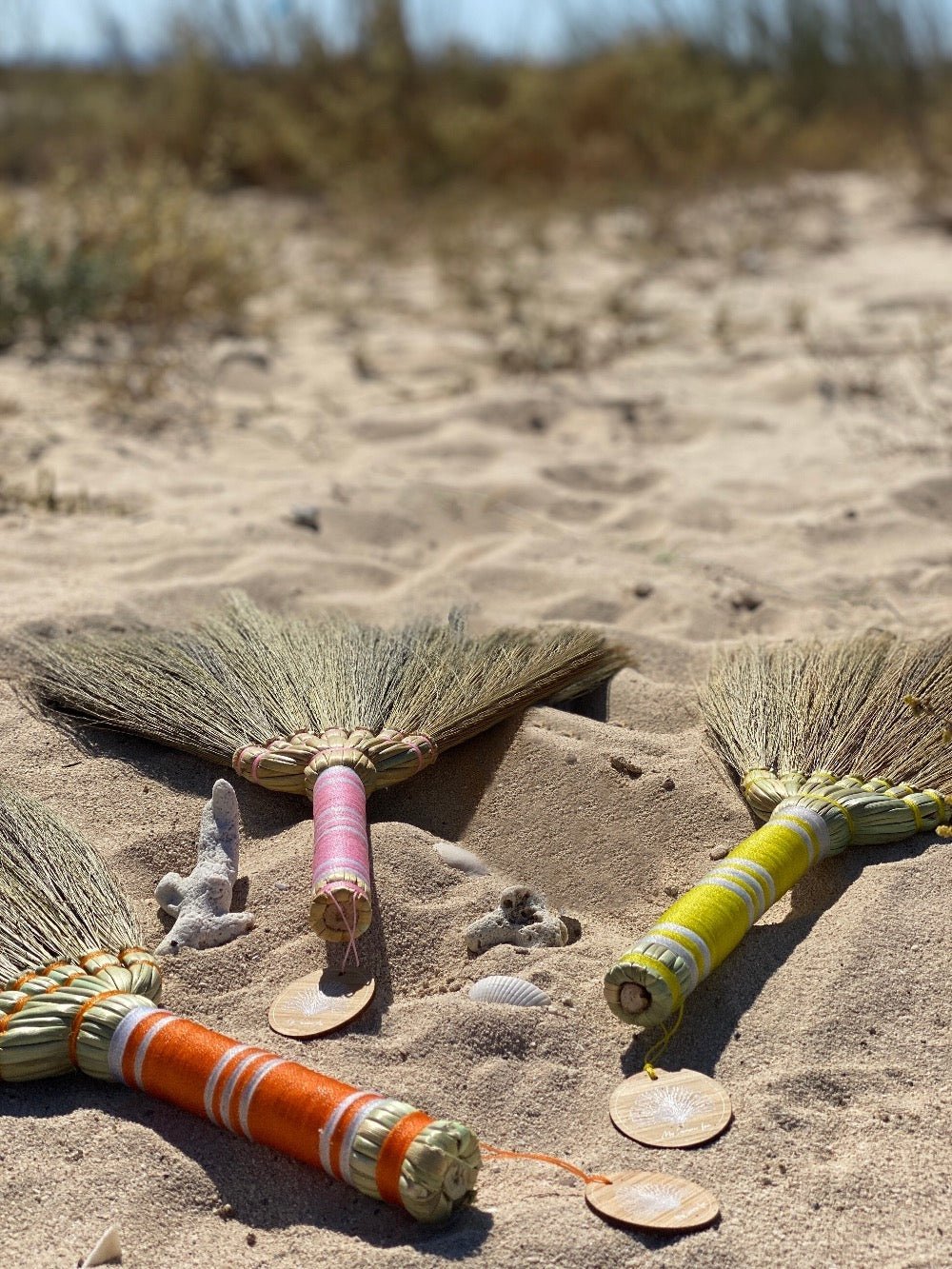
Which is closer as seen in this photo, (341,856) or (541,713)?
(341,856)

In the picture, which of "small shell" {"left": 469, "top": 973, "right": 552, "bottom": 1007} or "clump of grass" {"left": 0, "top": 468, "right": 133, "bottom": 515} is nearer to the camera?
"small shell" {"left": 469, "top": 973, "right": 552, "bottom": 1007}

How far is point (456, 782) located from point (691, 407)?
245 centimetres

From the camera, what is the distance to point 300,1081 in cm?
164

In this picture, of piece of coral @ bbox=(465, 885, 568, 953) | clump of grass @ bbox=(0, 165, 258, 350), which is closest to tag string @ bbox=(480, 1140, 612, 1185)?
piece of coral @ bbox=(465, 885, 568, 953)

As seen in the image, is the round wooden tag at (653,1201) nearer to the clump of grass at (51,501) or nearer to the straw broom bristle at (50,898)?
the straw broom bristle at (50,898)

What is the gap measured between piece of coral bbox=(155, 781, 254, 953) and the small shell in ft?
1.30

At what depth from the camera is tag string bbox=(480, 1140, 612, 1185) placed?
5.29 ft

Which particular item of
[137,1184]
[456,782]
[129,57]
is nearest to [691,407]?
[456,782]

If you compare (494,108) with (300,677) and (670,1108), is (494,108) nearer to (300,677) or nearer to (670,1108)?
(300,677)

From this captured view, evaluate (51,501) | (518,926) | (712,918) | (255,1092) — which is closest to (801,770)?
(712,918)

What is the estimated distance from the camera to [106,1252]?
152cm

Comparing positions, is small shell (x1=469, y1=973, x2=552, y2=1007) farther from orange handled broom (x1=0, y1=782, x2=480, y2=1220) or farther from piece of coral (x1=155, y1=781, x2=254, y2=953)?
piece of coral (x1=155, y1=781, x2=254, y2=953)

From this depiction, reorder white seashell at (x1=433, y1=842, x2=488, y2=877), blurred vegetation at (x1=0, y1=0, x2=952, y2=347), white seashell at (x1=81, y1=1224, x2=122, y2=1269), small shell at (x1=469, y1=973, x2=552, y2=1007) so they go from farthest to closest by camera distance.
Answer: blurred vegetation at (x1=0, y1=0, x2=952, y2=347) → white seashell at (x1=433, y1=842, x2=488, y2=877) → small shell at (x1=469, y1=973, x2=552, y2=1007) → white seashell at (x1=81, y1=1224, x2=122, y2=1269)

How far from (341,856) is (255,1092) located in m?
0.46
